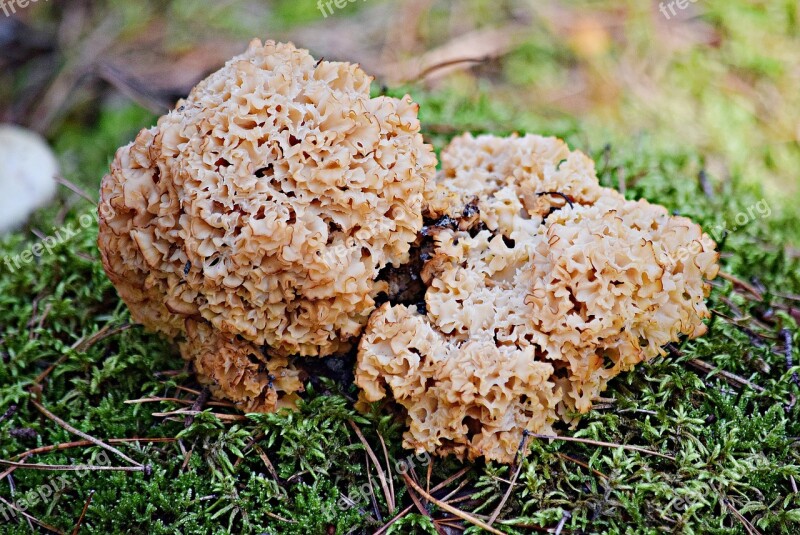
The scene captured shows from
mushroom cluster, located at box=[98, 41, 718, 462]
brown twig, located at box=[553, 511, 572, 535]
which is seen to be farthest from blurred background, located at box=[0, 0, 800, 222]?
brown twig, located at box=[553, 511, 572, 535]

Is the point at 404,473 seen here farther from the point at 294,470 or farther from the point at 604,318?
the point at 604,318

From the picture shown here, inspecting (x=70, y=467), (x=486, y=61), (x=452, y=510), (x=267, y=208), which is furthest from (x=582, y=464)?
(x=486, y=61)

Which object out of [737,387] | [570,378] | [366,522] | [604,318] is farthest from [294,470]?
[737,387]

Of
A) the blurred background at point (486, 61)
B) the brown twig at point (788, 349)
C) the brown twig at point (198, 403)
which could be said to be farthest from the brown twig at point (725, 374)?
the blurred background at point (486, 61)

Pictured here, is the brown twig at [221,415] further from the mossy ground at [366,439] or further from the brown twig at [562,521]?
the brown twig at [562,521]

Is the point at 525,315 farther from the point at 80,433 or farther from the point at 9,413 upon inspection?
the point at 9,413

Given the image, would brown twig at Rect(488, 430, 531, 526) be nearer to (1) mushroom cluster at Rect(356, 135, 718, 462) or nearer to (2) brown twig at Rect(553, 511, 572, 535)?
(1) mushroom cluster at Rect(356, 135, 718, 462)
